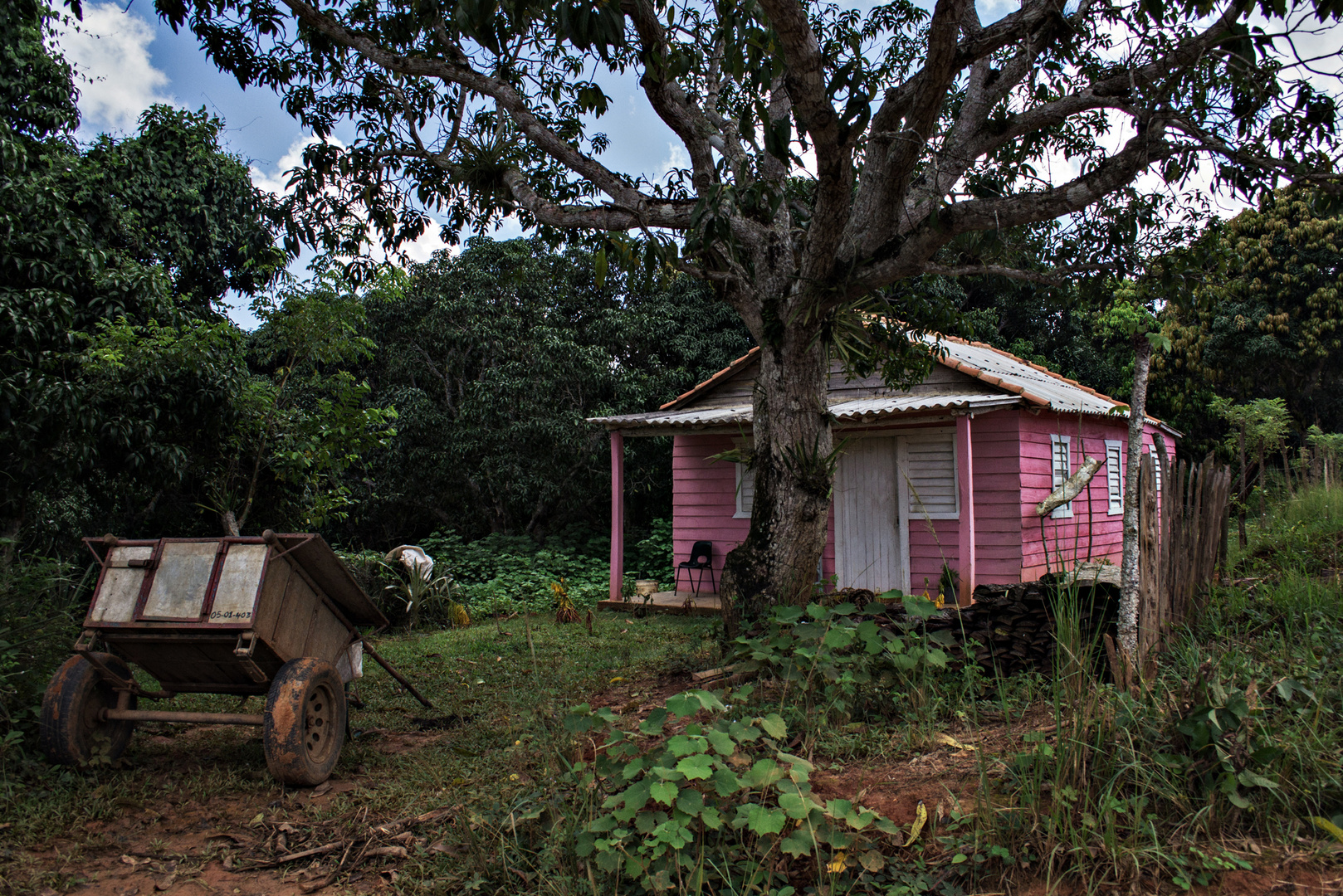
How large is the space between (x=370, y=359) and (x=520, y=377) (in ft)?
14.3

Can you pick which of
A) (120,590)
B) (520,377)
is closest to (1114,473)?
(520,377)

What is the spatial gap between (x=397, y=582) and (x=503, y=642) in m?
2.62

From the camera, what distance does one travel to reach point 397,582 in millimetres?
10438

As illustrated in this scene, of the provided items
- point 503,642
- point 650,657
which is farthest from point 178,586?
point 503,642

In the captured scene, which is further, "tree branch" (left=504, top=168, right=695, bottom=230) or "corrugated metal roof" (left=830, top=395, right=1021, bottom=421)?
"corrugated metal roof" (left=830, top=395, right=1021, bottom=421)

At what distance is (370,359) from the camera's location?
35.8ft

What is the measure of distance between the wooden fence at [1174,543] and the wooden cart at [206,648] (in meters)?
4.26

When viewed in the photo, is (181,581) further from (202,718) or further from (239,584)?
(202,718)

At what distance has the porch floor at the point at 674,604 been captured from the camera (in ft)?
34.0

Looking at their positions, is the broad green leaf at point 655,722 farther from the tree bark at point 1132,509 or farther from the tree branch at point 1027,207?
the tree branch at point 1027,207

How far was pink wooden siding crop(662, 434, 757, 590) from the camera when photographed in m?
11.8

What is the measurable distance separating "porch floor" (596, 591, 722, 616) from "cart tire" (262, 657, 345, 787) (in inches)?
241

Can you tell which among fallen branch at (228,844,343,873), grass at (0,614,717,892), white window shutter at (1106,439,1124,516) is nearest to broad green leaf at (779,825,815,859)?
grass at (0,614,717,892)

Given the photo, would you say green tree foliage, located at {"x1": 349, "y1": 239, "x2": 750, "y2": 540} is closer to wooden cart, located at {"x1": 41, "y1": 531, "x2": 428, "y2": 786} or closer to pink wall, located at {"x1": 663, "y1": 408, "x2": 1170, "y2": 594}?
pink wall, located at {"x1": 663, "y1": 408, "x2": 1170, "y2": 594}
